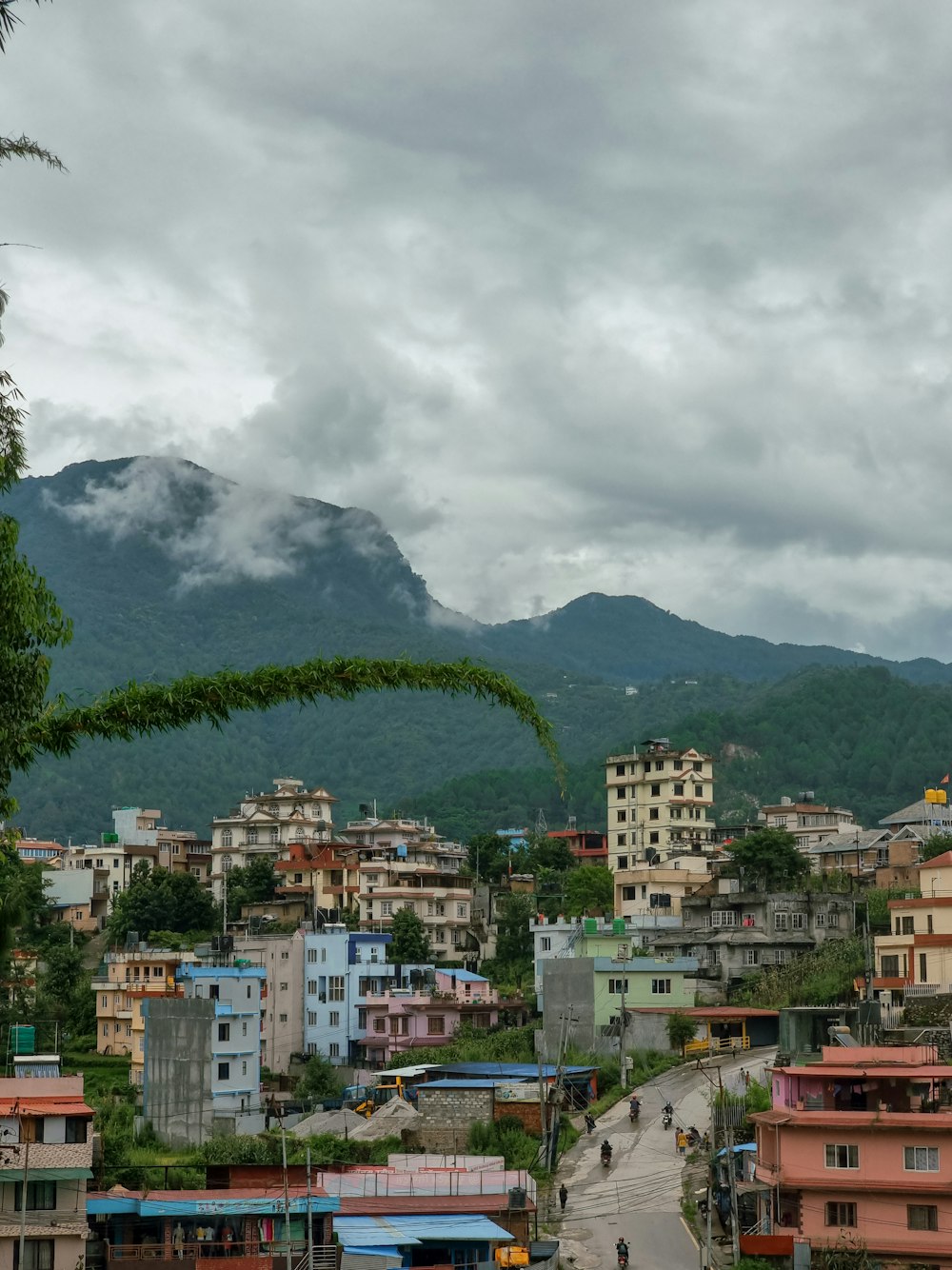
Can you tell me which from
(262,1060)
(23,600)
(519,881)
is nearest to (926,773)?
(519,881)

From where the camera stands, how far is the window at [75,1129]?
115 feet

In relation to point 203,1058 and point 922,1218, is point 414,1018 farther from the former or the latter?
point 922,1218

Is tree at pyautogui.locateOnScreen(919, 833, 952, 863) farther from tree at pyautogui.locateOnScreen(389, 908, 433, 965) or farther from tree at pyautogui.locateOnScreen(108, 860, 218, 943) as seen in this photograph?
tree at pyautogui.locateOnScreen(108, 860, 218, 943)

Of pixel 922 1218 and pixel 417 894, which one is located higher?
pixel 417 894

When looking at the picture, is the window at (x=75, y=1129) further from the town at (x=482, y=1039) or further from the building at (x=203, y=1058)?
the building at (x=203, y=1058)

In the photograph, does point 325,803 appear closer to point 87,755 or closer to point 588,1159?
point 588,1159

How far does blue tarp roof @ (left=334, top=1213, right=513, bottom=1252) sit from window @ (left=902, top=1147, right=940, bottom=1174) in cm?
833

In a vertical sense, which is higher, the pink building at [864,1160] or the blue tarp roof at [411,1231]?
the pink building at [864,1160]

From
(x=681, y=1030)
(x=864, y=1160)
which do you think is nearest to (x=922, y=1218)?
(x=864, y=1160)

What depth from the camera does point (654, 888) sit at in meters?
74.7

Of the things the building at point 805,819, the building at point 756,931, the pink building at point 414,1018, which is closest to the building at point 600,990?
the building at point 756,931

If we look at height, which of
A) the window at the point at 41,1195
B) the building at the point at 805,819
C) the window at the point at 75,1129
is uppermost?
the building at the point at 805,819

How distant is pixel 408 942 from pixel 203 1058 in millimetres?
17190

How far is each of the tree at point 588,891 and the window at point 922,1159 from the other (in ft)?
135
